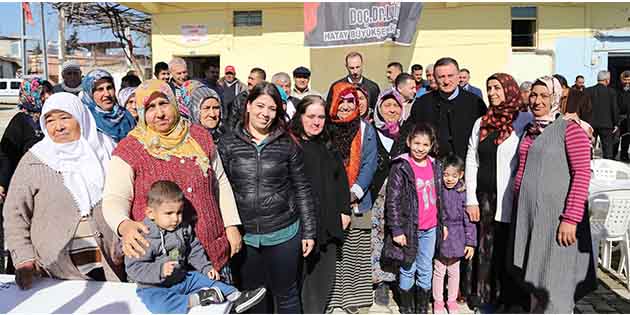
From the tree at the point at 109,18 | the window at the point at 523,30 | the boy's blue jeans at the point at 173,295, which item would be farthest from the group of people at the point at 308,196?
the tree at the point at 109,18

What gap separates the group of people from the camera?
2.54 m

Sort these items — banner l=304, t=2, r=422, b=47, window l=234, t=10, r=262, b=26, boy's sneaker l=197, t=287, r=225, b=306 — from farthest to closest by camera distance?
1. window l=234, t=10, r=262, b=26
2. banner l=304, t=2, r=422, b=47
3. boy's sneaker l=197, t=287, r=225, b=306

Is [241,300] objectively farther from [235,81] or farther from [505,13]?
[505,13]

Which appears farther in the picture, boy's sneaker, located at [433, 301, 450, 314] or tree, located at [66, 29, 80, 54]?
tree, located at [66, 29, 80, 54]

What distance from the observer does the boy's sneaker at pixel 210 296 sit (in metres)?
2.31

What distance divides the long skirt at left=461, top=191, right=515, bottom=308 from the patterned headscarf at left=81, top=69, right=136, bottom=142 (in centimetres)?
244

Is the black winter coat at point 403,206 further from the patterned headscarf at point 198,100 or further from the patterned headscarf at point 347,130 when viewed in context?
the patterned headscarf at point 198,100

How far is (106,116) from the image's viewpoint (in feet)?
11.4

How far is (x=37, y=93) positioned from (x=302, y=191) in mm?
2368

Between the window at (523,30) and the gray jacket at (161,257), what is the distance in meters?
12.9

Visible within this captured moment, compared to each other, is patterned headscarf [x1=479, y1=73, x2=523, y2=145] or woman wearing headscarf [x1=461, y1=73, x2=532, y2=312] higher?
patterned headscarf [x1=479, y1=73, x2=523, y2=145]

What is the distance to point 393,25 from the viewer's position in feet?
37.2

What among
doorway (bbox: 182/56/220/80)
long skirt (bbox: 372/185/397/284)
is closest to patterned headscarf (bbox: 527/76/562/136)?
long skirt (bbox: 372/185/397/284)

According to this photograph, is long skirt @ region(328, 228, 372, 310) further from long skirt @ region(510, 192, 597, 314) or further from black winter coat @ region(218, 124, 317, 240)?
long skirt @ region(510, 192, 597, 314)
